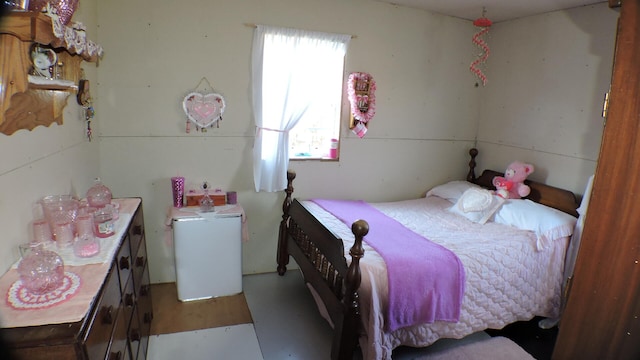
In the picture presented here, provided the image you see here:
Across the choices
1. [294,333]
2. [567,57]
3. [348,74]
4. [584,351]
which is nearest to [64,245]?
[294,333]

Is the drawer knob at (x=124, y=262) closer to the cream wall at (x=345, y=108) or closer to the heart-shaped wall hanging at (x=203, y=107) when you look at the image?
the cream wall at (x=345, y=108)

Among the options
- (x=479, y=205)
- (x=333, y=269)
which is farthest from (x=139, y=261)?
(x=479, y=205)

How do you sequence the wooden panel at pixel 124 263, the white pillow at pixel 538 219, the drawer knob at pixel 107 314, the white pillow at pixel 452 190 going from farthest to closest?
the white pillow at pixel 452 190, the white pillow at pixel 538 219, the wooden panel at pixel 124 263, the drawer knob at pixel 107 314

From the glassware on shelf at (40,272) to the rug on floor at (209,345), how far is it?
1.23m

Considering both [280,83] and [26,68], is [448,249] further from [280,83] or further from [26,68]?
[26,68]

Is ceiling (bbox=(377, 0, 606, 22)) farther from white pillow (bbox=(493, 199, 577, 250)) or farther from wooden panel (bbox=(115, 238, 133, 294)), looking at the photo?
wooden panel (bbox=(115, 238, 133, 294))

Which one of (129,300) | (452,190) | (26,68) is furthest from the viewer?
(452,190)

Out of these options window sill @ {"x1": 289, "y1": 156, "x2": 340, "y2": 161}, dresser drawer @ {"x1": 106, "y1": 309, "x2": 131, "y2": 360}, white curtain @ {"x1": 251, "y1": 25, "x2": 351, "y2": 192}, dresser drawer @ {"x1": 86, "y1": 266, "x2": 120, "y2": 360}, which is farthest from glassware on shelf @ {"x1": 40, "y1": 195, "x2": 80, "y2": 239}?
window sill @ {"x1": 289, "y1": 156, "x2": 340, "y2": 161}

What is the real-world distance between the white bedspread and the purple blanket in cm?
6

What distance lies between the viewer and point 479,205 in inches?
118

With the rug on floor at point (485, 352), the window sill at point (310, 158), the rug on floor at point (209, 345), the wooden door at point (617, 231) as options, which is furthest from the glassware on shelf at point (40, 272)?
the window sill at point (310, 158)

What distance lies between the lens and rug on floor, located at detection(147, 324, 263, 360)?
226 cm

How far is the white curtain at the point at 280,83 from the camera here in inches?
117

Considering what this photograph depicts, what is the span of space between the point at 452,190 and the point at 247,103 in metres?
2.03
